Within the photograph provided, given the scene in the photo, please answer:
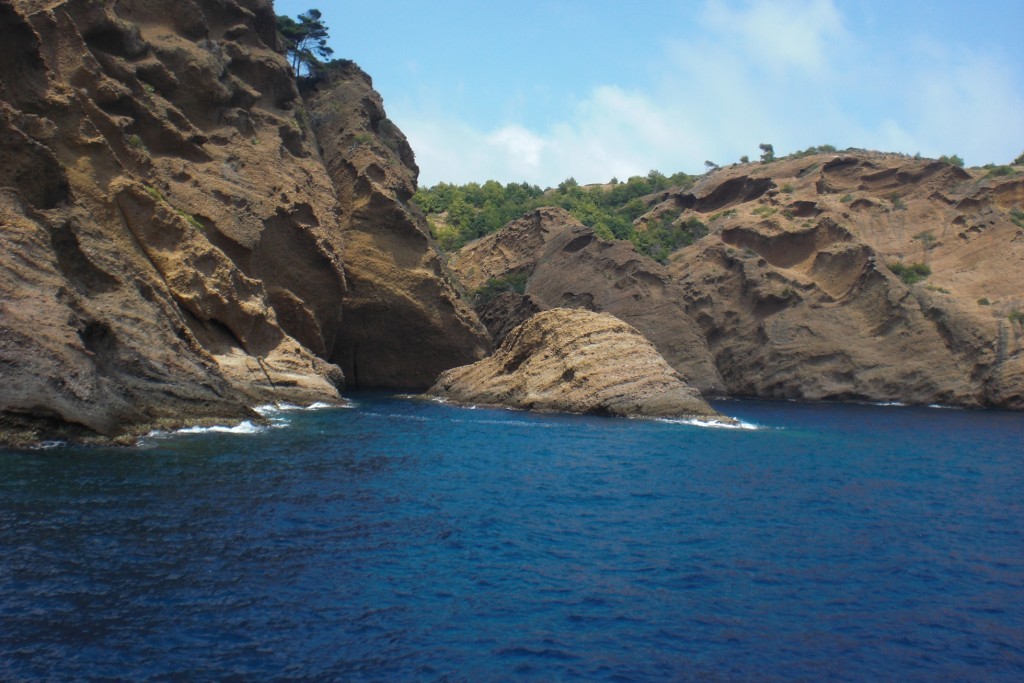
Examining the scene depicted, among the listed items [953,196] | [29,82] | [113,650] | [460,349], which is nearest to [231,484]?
[113,650]

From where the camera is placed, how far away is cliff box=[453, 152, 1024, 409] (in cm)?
5850

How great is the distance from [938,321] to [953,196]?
16021 mm

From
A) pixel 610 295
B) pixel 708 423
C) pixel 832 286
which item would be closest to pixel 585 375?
pixel 708 423

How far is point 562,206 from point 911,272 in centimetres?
5079

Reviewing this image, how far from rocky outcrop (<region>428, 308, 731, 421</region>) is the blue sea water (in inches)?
525

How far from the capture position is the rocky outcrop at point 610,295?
6088 cm

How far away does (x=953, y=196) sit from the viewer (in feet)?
230

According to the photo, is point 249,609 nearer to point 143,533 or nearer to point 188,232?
point 143,533

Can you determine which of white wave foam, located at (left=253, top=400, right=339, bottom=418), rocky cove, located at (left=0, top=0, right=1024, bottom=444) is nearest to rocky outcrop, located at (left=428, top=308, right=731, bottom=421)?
rocky cove, located at (left=0, top=0, right=1024, bottom=444)

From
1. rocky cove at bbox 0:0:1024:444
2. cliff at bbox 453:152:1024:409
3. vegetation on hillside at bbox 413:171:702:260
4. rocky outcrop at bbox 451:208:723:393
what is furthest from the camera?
vegetation on hillside at bbox 413:171:702:260

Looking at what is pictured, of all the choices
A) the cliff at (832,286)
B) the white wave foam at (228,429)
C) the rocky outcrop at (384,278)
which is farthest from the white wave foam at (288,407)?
the cliff at (832,286)

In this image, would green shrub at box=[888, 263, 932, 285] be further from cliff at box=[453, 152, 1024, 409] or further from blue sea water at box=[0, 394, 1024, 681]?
blue sea water at box=[0, 394, 1024, 681]

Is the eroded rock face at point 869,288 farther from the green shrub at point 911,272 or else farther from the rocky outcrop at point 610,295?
the rocky outcrop at point 610,295

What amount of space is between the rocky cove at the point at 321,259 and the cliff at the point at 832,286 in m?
0.16
